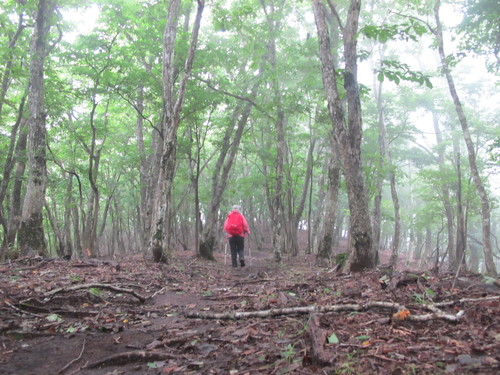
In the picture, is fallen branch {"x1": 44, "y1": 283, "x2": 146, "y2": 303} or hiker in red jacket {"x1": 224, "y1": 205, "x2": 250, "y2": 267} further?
hiker in red jacket {"x1": 224, "y1": 205, "x2": 250, "y2": 267}

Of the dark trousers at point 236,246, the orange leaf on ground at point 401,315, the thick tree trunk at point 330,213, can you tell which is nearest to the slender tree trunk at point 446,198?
the thick tree trunk at point 330,213

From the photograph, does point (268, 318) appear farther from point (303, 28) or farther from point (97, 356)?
point (303, 28)

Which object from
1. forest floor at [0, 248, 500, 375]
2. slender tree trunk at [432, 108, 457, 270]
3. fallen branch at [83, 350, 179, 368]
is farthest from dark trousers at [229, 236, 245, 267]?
slender tree trunk at [432, 108, 457, 270]

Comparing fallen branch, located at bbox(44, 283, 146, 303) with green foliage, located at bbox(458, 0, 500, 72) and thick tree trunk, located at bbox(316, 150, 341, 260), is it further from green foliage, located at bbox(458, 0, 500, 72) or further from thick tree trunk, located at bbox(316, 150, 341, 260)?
green foliage, located at bbox(458, 0, 500, 72)

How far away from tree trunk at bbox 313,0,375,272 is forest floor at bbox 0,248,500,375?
3.86ft

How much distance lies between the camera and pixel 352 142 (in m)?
7.09

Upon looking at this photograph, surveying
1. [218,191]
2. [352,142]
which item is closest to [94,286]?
[352,142]

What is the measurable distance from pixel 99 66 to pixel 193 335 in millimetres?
10277

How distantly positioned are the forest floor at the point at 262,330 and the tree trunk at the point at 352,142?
1.18 m

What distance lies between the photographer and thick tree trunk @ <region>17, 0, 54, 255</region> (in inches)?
390

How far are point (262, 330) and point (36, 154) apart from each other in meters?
9.27

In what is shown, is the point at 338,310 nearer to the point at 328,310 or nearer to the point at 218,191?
the point at 328,310

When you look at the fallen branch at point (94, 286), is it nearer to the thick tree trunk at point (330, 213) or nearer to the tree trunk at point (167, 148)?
the tree trunk at point (167, 148)

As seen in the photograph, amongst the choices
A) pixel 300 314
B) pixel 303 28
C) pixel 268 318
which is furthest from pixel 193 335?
pixel 303 28
